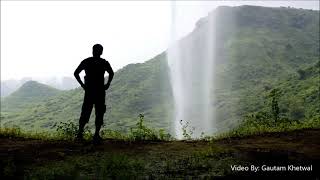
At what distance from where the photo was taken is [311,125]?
508 inches

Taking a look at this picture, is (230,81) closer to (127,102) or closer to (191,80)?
(191,80)

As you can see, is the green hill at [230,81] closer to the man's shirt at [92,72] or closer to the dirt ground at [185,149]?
the dirt ground at [185,149]

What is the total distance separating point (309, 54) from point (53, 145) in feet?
541

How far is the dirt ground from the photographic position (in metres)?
7.57

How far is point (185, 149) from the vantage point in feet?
30.7

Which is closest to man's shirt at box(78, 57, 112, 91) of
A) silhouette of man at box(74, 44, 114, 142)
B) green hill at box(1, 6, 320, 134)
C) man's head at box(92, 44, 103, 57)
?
silhouette of man at box(74, 44, 114, 142)

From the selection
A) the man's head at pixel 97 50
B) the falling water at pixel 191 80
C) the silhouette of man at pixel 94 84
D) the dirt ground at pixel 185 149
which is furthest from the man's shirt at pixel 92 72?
the falling water at pixel 191 80

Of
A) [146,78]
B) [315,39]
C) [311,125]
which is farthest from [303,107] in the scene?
[315,39]

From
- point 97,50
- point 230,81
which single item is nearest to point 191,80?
point 230,81

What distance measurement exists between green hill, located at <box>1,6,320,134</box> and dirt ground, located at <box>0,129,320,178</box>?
2810 inches

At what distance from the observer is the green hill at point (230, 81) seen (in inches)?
4058

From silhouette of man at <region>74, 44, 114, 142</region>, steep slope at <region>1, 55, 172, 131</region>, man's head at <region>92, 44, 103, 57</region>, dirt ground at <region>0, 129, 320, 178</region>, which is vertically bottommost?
dirt ground at <region>0, 129, 320, 178</region>

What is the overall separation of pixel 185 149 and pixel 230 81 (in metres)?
132

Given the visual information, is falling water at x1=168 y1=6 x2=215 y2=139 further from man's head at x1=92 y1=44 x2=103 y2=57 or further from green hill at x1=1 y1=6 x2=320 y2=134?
man's head at x1=92 y1=44 x2=103 y2=57
